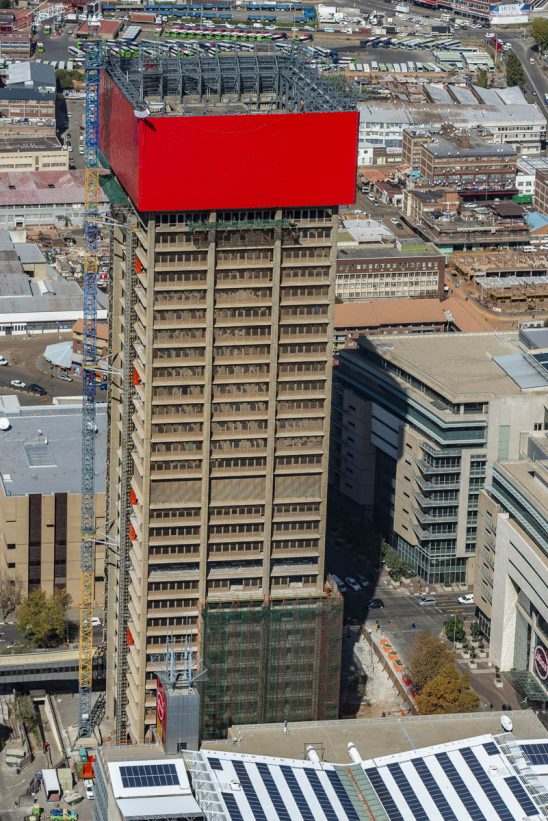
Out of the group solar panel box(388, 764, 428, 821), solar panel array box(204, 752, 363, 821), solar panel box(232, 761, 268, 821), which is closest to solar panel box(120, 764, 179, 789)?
solar panel array box(204, 752, 363, 821)

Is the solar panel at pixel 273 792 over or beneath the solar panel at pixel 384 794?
over

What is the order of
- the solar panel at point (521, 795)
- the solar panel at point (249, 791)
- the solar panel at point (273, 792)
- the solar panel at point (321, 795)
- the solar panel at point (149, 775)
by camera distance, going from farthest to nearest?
1. the solar panel at point (521, 795)
2. the solar panel at point (149, 775)
3. the solar panel at point (321, 795)
4. the solar panel at point (273, 792)
5. the solar panel at point (249, 791)

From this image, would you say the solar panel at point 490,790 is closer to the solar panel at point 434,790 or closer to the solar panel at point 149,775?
the solar panel at point 434,790

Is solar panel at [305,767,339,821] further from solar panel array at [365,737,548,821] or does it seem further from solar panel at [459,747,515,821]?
solar panel at [459,747,515,821]

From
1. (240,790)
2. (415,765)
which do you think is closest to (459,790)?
Answer: (415,765)

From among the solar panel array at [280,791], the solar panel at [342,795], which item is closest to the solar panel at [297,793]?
the solar panel array at [280,791]
